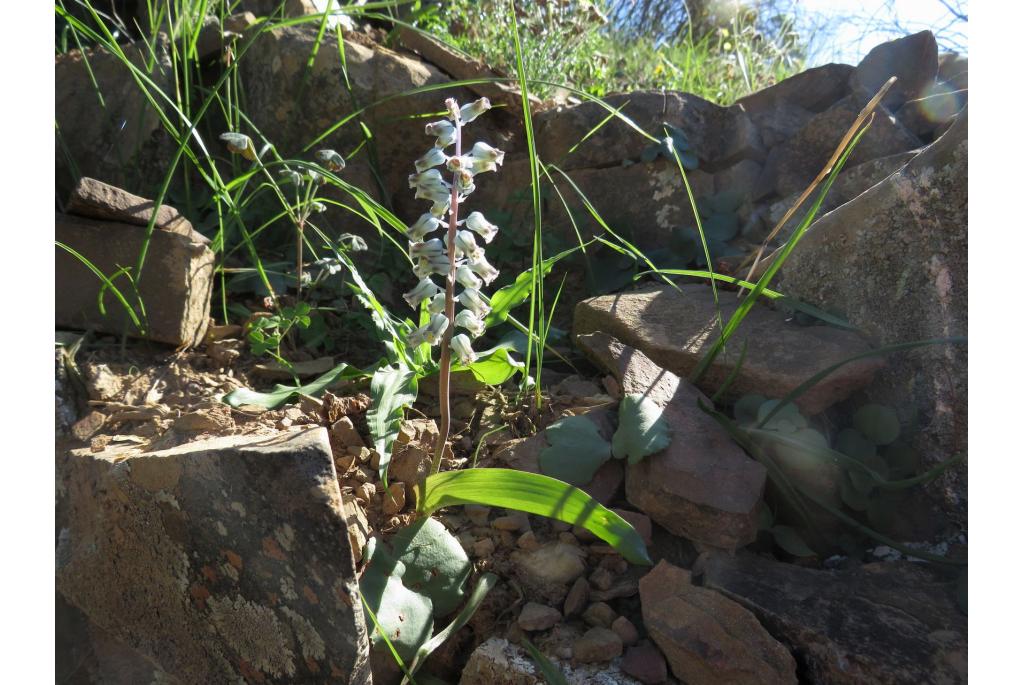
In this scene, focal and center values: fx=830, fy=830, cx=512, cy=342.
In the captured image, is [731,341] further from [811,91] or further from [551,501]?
[811,91]

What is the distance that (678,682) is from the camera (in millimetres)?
1494

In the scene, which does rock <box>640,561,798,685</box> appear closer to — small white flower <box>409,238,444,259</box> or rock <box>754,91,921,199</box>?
small white flower <box>409,238,444,259</box>

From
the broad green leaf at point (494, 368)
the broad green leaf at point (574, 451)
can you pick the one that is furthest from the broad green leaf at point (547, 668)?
the broad green leaf at point (494, 368)

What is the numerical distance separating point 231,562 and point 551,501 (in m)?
0.58

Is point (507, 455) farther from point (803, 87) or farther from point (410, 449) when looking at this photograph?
point (803, 87)

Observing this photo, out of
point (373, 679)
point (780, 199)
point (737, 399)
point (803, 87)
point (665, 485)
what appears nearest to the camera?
point (373, 679)

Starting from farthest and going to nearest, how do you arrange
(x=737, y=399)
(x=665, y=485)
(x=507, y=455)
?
(x=737, y=399)
(x=507, y=455)
(x=665, y=485)

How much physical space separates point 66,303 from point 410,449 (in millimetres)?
1145

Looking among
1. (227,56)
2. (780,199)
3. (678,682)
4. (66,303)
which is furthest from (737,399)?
(227,56)

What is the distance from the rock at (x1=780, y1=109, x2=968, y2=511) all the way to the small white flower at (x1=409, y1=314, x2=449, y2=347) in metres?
1.10

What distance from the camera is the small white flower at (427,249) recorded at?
1466 mm

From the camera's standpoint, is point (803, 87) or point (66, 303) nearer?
point (66, 303)

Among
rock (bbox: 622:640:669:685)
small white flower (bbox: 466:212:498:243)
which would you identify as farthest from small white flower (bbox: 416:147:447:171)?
rock (bbox: 622:640:669:685)

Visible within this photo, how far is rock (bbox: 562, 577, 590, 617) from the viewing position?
63.6 inches
